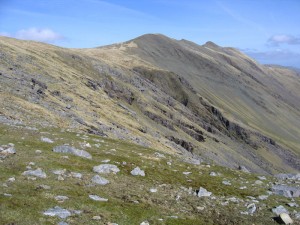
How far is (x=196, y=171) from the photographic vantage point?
38.2 m

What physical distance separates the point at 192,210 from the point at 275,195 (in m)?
10.2

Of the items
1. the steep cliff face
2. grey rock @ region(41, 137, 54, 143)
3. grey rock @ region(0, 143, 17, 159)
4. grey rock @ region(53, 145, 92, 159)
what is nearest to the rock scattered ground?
grey rock @ region(53, 145, 92, 159)

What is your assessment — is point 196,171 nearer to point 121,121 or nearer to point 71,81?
point 121,121

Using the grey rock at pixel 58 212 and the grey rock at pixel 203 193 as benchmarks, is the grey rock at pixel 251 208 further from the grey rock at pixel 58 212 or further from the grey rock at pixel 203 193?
the grey rock at pixel 58 212

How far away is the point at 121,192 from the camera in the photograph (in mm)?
25672

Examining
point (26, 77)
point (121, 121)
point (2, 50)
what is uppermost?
point (2, 50)

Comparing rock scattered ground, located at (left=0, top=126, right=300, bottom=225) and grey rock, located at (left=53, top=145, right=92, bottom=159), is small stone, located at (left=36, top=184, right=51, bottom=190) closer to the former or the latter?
rock scattered ground, located at (left=0, top=126, right=300, bottom=225)

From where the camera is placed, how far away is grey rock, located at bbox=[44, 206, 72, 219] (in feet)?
62.9

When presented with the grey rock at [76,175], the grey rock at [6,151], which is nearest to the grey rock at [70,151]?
the grey rock at [6,151]

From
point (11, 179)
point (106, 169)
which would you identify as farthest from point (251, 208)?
point (11, 179)

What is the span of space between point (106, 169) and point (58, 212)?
11.1m

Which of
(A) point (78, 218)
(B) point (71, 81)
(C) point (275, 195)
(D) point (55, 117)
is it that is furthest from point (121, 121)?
(A) point (78, 218)

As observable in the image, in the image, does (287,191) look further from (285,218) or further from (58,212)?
(58,212)

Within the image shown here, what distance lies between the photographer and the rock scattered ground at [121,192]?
20391 millimetres
